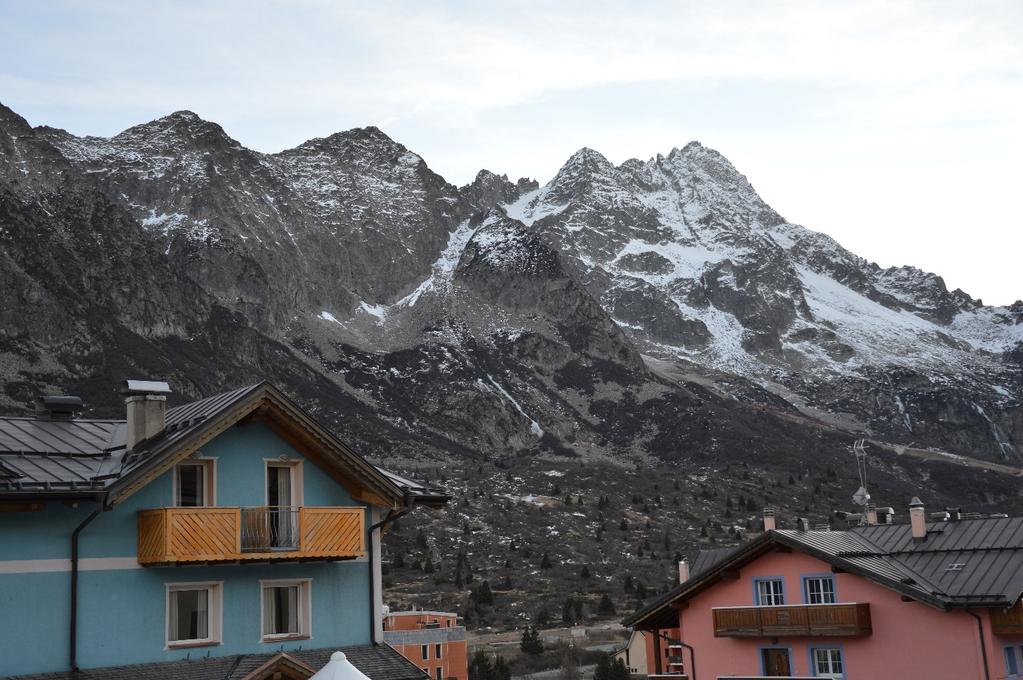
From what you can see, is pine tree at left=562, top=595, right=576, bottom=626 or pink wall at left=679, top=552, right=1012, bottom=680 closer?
pink wall at left=679, top=552, right=1012, bottom=680

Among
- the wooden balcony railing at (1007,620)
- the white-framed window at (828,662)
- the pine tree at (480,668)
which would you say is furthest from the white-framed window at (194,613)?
the pine tree at (480,668)

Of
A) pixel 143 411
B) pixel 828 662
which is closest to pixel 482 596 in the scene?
pixel 828 662

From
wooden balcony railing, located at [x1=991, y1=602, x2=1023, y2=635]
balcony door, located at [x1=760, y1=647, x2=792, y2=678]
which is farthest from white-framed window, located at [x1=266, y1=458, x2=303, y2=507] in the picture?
wooden balcony railing, located at [x1=991, y1=602, x2=1023, y2=635]

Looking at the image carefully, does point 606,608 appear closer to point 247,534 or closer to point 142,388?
point 247,534

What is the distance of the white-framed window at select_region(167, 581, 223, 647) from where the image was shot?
17970mm

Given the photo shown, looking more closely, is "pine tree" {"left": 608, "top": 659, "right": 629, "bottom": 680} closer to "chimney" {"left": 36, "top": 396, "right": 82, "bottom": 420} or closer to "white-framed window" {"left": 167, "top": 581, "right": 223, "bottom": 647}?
"chimney" {"left": 36, "top": 396, "right": 82, "bottom": 420}

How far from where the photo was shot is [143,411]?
1906 cm

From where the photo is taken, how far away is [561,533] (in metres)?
124

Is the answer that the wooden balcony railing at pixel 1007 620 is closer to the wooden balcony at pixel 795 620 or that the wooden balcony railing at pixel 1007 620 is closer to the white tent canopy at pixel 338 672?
the wooden balcony at pixel 795 620

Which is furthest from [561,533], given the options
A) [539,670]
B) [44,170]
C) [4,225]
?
Result: [44,170]

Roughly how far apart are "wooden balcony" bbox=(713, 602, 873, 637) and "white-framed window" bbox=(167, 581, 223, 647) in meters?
17.4

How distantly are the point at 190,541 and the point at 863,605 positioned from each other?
1862 centimetres

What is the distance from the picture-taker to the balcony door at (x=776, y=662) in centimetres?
3173

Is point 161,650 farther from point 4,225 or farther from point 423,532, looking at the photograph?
point 4,225
